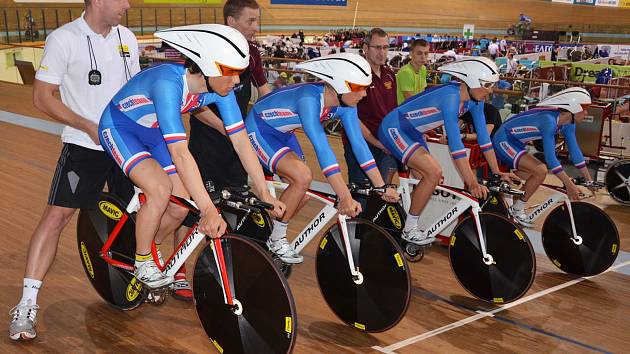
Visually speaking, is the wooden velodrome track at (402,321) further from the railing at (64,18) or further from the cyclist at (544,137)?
the railing at (64,18)

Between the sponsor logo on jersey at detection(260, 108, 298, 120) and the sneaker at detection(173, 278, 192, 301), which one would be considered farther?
the sneaker at detection(173, 278, 192, 301)

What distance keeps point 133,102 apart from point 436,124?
206 centimetres

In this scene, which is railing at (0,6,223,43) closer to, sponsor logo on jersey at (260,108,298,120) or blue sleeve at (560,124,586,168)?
sponsor logo on jersey at (260,108,298,120)

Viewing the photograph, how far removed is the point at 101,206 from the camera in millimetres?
3324

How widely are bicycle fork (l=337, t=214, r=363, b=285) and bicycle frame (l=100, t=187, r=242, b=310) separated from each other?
0.64 m

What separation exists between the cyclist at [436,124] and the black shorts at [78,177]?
1.83m

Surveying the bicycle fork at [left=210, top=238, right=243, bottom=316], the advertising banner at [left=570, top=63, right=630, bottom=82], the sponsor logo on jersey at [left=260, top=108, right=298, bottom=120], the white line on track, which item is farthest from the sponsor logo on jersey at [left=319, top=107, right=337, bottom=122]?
the advertising banner at [left=570, top=63, right=630, bottom=82]

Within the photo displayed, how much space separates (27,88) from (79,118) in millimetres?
10388

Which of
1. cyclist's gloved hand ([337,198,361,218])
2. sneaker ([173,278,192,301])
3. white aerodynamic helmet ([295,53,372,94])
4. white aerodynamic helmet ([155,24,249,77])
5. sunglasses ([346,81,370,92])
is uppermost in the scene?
white aerodynamic helmet ([155,24,249,77])

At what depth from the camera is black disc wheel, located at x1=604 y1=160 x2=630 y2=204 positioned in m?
5.96

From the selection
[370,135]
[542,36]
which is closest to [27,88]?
[370,135]

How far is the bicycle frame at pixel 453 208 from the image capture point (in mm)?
3770

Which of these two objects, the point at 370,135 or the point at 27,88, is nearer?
the point at 370,135

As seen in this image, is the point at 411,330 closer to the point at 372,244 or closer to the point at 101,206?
the point at 372,244
